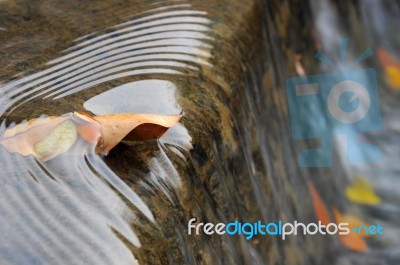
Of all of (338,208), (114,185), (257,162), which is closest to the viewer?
(114,185)

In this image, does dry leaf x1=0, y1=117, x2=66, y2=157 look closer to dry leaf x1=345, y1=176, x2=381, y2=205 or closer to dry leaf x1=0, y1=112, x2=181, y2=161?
dry leaf x1=0, y1=112, x2=181, y2=161

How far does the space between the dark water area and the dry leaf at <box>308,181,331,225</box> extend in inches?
1.6

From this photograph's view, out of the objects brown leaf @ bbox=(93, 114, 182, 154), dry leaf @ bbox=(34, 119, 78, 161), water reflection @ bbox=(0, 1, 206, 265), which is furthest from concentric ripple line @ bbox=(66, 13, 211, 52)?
dry leaf @ bbox=(34, 119, 78, 161)

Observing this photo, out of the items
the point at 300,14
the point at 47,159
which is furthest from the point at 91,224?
the point at 300,14

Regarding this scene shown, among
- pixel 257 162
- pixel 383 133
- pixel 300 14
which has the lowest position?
pixel 383 133

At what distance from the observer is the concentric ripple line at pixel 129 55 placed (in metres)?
1.82

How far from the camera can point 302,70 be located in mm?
3172

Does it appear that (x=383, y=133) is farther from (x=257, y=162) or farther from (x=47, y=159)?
(x=47, y=159)

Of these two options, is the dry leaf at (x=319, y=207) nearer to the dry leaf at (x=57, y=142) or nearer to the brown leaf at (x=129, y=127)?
the brown leaf at (x=129, y=127)

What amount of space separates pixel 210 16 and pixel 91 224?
50.8 inches

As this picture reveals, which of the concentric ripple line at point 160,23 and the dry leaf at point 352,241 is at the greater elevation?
the concentric ripple line at point 160,23

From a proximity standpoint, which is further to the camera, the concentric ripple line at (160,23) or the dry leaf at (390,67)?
the dry leaf at (390,67)

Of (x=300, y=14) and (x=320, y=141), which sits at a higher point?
(x=300, y=14)

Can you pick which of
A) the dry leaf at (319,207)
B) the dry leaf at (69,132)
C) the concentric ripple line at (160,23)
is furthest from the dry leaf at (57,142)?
the dry leaf at (319,207)
